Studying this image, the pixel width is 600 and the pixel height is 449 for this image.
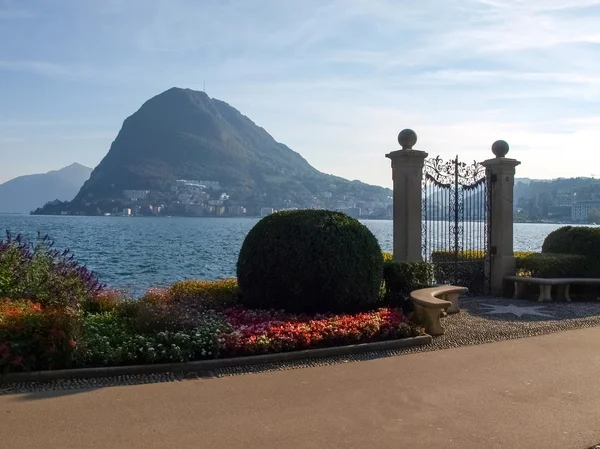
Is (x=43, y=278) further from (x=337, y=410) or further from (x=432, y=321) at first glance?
(x=432, y=321)

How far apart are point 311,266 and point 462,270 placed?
225 inches

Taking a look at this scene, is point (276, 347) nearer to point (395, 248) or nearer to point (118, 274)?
point (395, 248)

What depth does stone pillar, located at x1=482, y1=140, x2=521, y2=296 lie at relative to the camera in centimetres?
1396

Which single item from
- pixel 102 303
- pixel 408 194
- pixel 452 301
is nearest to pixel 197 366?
pixel 102 303

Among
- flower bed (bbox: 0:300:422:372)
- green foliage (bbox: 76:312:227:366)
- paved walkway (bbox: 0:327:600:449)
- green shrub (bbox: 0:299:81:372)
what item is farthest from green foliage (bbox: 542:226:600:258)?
green shrub (bbox: 0:299:81:372)

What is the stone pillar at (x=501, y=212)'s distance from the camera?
14.0m

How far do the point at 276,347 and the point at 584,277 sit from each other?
9472 millimetres

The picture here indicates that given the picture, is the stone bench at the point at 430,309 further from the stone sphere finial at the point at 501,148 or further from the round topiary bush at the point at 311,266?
the stone sphere finial at the point at 501,148

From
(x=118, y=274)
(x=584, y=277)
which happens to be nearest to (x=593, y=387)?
(x=584, y=277)

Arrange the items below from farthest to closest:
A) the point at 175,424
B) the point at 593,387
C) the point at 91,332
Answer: the point at 91,332, the point at 593,387, the point at 175,424

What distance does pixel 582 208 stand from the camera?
52.2 m

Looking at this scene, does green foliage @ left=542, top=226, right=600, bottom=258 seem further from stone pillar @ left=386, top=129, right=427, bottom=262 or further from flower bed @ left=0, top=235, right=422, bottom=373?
flower bed @ left=0, top=235, right=422, bottom=373

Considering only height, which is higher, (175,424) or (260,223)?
(260,223)

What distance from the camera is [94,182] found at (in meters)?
179
